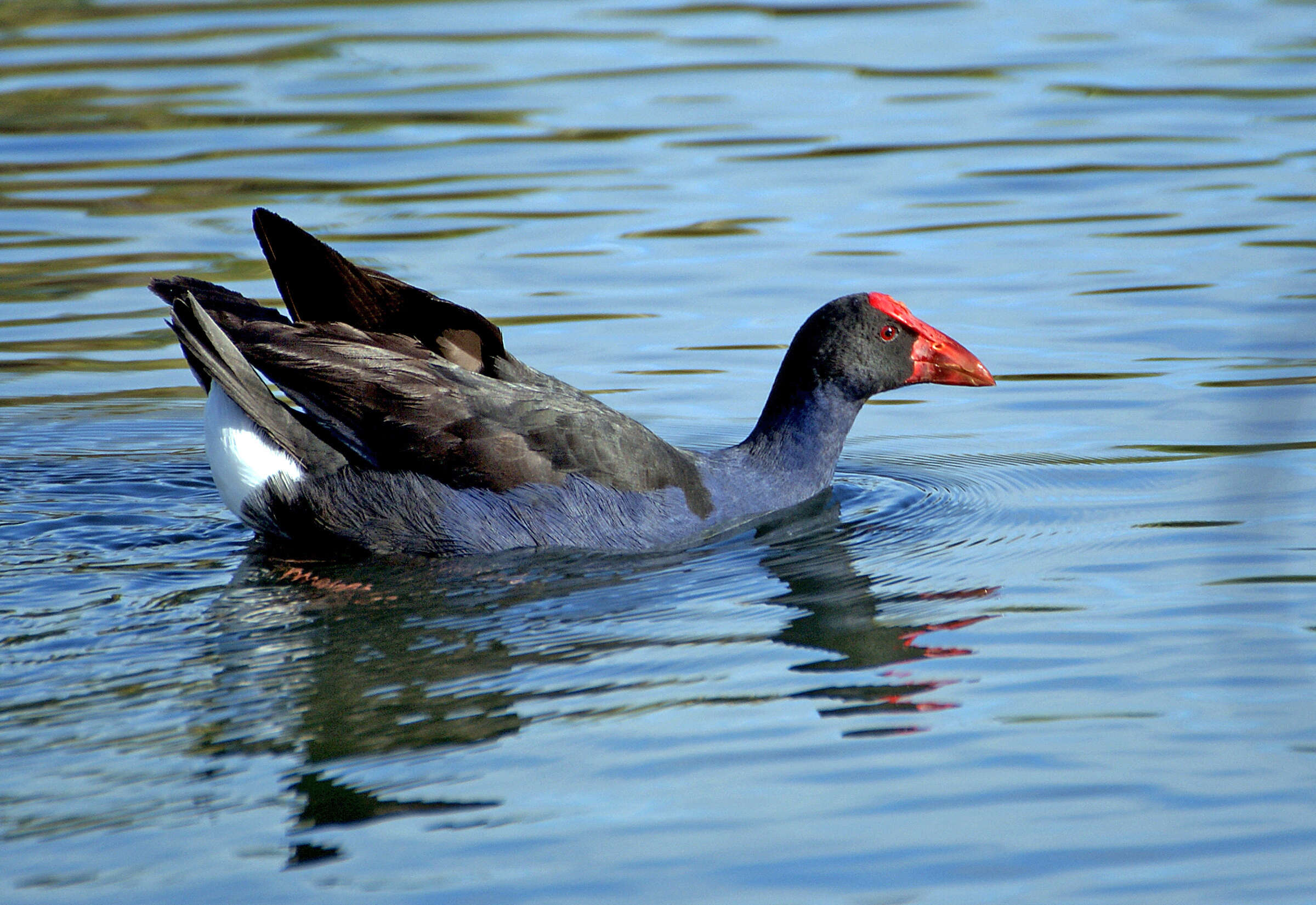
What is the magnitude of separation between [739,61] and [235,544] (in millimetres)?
9265

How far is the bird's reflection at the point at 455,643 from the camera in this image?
4406 millimetres

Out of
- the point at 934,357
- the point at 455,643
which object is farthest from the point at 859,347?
the point at 455,643

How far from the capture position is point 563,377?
8500 millimetres

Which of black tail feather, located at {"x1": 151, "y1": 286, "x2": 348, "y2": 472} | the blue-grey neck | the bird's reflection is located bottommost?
the bird's reflection

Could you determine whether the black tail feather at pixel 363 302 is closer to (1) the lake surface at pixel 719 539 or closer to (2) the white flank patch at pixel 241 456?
(2) the white flank patch at pixel 241 456

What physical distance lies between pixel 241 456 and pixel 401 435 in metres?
0.62

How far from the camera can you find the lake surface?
3.90 metres

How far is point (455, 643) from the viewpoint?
204 inches

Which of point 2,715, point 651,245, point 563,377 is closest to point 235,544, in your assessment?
point 2,715

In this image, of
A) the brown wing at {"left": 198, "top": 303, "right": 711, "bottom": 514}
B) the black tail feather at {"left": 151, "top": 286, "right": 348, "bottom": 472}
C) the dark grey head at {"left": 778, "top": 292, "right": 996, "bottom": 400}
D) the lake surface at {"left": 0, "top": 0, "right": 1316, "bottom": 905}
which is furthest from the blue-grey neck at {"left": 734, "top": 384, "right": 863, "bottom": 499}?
the black tail feather at {"left": 151, "top": 286, "right": 348, "bottom": 472}

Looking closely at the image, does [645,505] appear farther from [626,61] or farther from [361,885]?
[626,61]

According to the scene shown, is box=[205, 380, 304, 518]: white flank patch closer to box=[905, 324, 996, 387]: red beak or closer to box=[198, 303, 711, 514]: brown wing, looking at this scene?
box=[198, 303, 711, 514]: brown wing

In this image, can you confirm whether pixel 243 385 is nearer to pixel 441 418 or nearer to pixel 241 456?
Result: pixel 241 456

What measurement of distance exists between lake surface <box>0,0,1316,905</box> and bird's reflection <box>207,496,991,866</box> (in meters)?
0.02
